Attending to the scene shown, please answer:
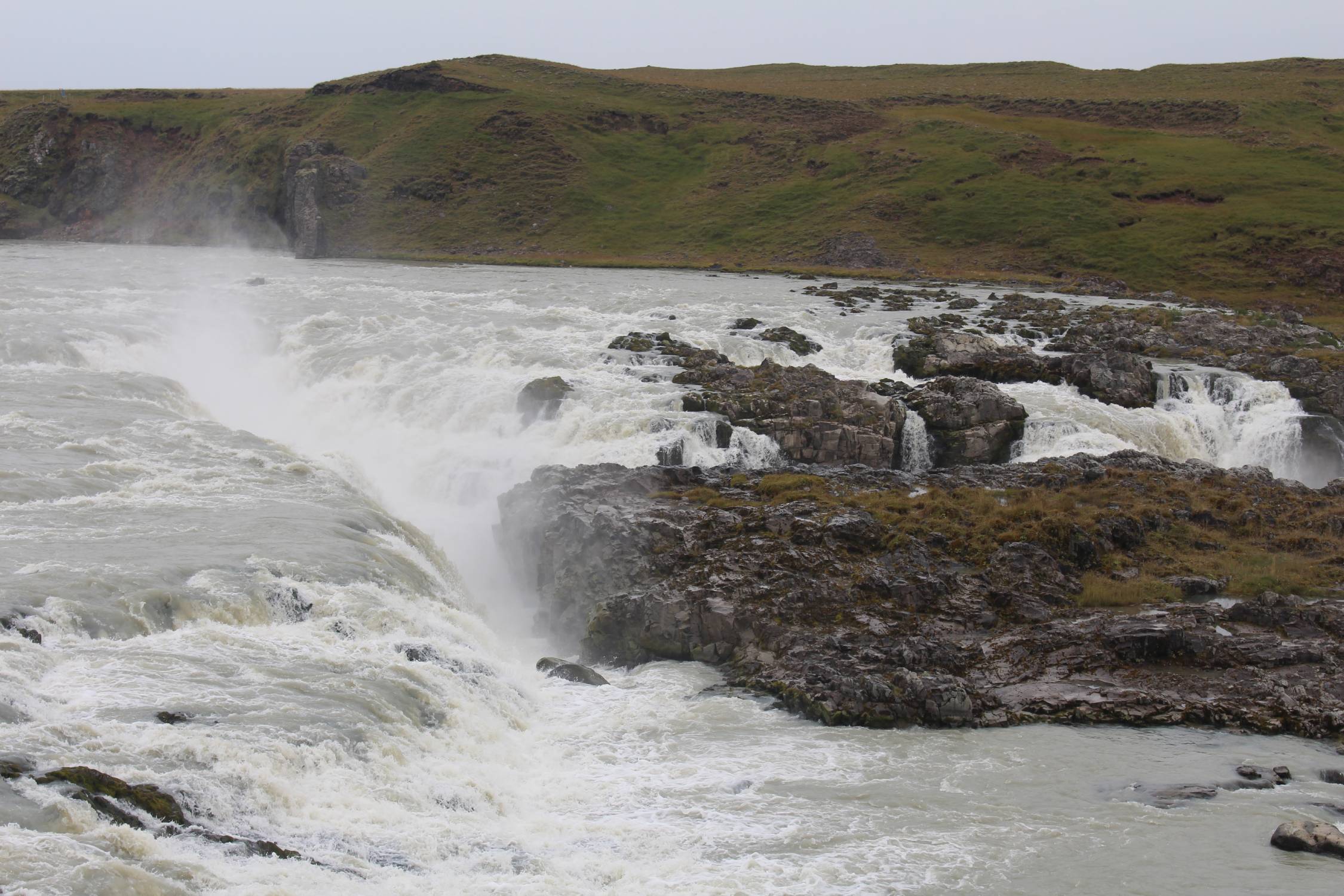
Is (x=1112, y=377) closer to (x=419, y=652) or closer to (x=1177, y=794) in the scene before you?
(x=1177, y=794)

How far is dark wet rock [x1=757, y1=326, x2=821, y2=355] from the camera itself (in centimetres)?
4719

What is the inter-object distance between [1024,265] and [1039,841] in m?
78.3

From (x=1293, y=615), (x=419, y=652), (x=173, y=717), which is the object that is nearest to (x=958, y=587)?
(x=1293, y=615)

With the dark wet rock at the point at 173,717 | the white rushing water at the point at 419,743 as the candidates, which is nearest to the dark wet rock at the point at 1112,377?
the white rushing water at the point at 419,743

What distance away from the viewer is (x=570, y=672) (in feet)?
69.8

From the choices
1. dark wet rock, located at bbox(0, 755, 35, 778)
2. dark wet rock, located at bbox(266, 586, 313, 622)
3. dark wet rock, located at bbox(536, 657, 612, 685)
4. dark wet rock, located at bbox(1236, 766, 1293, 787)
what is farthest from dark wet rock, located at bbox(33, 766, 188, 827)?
dark wet rock, located at bbox(1236, 766, 1293, 787)

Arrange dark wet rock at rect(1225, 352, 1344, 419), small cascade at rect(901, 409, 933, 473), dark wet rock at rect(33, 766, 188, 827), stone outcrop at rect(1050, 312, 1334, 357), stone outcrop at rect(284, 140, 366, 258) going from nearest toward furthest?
dark wet rock at rect(33, 766, 188, 827), small cascade at rect(901, 409, 933, 473), dark wet rock at rect(1225, 352, 1344, 419), stone outcrop at rect(1050, 312, 1334, 357), stone outcrop at rect(284, 140, 366, 258)

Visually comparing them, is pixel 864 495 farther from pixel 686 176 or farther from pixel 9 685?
pixel 686 176

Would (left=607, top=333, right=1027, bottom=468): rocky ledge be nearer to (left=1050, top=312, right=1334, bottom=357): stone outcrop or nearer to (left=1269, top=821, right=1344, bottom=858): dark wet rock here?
(left=1050, top=312, right=1334, bottom=357): stone outcrop

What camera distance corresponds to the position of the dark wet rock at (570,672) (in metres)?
21.0

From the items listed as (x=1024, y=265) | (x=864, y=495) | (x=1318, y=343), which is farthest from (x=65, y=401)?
(x=1024, y=265)

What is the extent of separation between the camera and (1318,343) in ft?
158

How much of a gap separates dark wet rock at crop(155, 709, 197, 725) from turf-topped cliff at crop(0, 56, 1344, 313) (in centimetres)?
7677

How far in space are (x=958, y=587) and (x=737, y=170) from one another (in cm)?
10094
